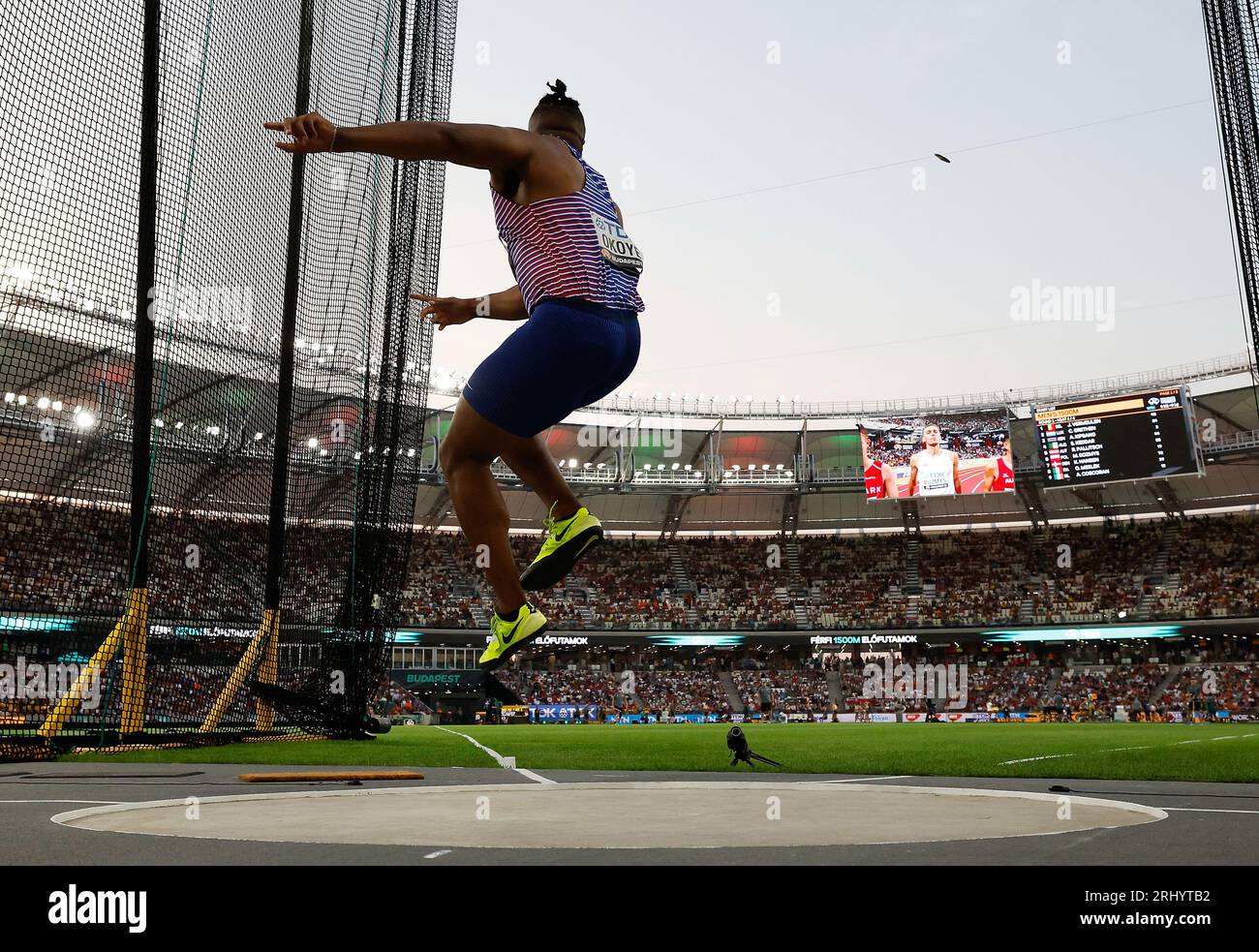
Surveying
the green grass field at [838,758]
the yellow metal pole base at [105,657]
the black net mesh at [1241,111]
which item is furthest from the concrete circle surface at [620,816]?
the black net mesh at [1241,111]

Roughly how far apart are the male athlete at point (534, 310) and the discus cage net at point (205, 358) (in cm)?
475

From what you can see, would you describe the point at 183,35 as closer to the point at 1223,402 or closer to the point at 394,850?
the point at 394,850

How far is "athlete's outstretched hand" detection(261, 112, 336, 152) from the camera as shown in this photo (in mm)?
3029

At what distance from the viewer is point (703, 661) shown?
52125 millimetres

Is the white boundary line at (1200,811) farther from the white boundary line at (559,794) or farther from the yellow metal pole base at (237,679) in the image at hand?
the yellow metal pole base at (237,679)

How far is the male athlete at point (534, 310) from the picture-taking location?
320 cm

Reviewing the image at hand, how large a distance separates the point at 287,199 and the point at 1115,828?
12.0 meters

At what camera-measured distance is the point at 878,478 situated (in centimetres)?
4462

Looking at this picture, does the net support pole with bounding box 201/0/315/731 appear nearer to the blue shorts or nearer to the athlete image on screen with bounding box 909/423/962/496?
the blue shorts

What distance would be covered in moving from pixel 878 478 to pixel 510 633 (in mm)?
42635

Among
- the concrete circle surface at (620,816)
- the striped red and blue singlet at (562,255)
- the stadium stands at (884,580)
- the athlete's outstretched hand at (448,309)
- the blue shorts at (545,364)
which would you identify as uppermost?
the stadium stands at (884,580)

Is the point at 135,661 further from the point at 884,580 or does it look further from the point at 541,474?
the point at 884,580

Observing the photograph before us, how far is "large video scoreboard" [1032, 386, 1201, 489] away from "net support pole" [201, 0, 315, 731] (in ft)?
119

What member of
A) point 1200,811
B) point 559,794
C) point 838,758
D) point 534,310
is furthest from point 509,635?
point 838,758
